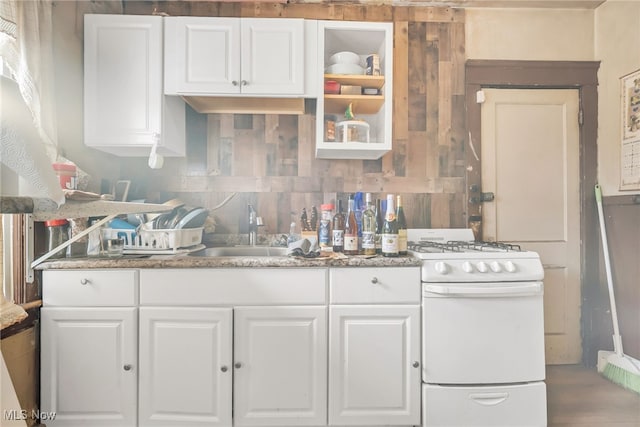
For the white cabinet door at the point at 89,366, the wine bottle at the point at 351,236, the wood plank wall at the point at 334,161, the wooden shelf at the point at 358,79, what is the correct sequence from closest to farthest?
the white cabinet door at the point at 89,366 → the wine bottle at the point at 351,236 → the wooden shelf at the point at 358,79 → the wood plank wall at the point at 334,161

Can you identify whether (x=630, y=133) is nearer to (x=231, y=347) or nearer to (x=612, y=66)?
(x=612, y=66)

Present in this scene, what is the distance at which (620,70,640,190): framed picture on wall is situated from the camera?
6.53ft

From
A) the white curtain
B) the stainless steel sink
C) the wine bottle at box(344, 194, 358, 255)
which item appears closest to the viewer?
the white curtain

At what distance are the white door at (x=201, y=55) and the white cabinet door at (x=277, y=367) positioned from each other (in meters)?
1.23

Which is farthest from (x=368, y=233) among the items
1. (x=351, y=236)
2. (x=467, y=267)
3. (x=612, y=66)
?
(x=612, y=66)

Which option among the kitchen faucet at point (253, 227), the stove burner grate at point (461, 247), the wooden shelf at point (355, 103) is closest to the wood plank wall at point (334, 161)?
the kitchen faucet at point (253, 227)

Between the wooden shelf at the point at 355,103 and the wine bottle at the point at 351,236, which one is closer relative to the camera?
the wine bottle at the point at 351,236

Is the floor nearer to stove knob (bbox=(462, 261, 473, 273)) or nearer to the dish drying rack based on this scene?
stove knob (bbox=(462, 261, 473, 273))

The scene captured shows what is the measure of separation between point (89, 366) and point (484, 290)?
1840mm

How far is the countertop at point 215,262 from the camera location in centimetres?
150

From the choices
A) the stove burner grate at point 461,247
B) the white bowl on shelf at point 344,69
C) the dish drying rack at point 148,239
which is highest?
the white bowl on shelf at point 344,69

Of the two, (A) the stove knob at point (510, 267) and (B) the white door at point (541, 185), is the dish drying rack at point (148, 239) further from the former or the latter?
(B) the white door at point (541, 185)

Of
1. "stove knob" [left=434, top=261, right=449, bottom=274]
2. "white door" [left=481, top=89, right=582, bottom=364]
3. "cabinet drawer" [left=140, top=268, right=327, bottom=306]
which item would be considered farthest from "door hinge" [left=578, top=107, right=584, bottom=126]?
"cabinet drawer" [left=140, top=268, right=327, bottom=306]

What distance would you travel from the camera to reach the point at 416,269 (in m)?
1.58
